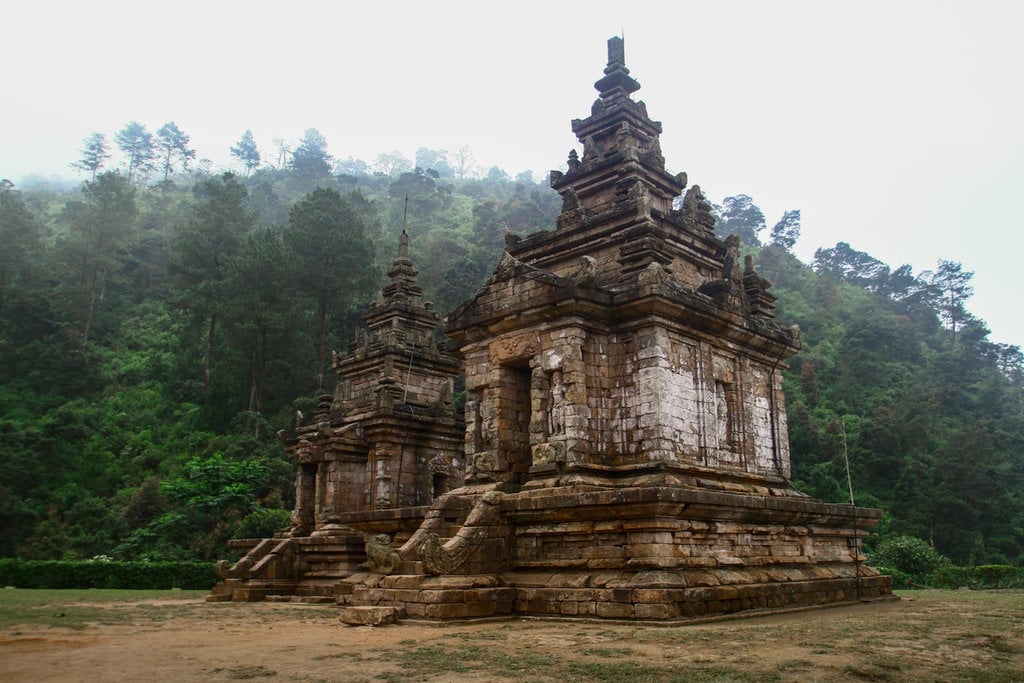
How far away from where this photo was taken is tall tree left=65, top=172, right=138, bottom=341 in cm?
5219

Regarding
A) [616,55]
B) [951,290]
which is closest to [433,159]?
[951,290]

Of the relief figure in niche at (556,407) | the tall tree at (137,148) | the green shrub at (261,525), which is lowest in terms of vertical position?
the green shrub at (261,525)

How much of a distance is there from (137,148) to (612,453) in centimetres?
12434

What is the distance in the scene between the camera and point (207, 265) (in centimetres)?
4712

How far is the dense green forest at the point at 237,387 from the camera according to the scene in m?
33.5

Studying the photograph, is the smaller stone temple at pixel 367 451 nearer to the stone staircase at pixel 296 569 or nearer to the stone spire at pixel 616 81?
the stone staircase at pixel 296 569

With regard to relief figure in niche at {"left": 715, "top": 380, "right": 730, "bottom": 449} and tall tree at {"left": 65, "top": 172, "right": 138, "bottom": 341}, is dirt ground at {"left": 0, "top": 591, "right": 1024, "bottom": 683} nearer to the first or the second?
relief figure in niche at {"left": 715, "top": 380, "right": 730, "bottom": 449}

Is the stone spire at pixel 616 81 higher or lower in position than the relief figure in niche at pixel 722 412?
higher

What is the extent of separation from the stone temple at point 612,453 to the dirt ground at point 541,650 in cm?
90

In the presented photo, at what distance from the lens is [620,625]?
9.62 metres

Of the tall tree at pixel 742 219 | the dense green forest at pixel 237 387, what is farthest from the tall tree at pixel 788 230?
the dense green forest at pixel 237 387

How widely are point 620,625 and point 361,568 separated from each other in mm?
10411

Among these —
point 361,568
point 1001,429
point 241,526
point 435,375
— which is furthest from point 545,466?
point 1001,429

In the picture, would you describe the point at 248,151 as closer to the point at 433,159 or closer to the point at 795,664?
the point at 433,159
